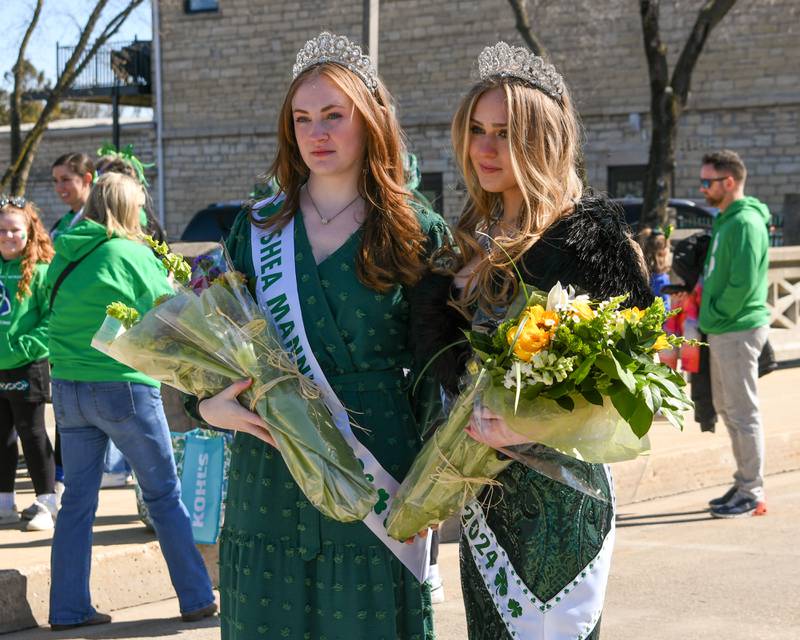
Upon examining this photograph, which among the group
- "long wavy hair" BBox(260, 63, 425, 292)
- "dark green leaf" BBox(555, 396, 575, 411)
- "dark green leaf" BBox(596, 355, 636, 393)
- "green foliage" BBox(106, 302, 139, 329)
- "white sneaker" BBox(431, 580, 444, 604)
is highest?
"long wavy hair" BBox(260, 63, 425, 292)

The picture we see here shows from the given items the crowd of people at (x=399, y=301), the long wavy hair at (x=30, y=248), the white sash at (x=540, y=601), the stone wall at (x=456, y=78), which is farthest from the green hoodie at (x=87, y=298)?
the stone wall at (x=456, y=78)

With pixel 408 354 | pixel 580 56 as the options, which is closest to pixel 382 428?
pixel 408 354

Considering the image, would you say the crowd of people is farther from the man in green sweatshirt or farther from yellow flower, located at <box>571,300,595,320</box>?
the man in green sweatshirt

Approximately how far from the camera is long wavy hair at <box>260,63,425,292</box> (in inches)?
127

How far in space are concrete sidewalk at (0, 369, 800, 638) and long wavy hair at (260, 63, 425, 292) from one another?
2802 millimetres

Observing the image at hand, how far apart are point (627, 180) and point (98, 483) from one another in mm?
23405

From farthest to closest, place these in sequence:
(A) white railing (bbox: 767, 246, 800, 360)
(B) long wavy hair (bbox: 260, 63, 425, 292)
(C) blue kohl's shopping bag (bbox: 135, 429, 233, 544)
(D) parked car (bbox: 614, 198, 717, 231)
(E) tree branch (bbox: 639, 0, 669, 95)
A: 1. (D) parked car (bbox: 614, 198, 717, 231)
2. (E) tree branch (bbox: 639, 0, 669, 95)
3. (A) white railing (bbox: 767, 246, 800, 360)
4. (C) blue kohl's shopping bag (bbox: 135, 429, 233, 544)
5. (B) long wavy hair (bbox: 260, 63, 425, 292)

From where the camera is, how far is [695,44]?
1716 cm

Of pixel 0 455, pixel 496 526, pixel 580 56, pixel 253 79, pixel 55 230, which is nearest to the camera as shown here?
pixel 496 526

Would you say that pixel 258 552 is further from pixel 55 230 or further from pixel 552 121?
pixel 55 230

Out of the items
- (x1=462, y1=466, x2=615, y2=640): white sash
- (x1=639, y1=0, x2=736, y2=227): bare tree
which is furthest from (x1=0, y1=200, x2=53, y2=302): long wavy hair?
(x1=639, y1=0, x2=736, y2=227): bare tree

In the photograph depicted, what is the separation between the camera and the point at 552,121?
314 cm

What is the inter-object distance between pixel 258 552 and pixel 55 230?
5714 mm

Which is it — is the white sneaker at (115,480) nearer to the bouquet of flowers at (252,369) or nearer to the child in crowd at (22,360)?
the child in crowd at (22,360)
